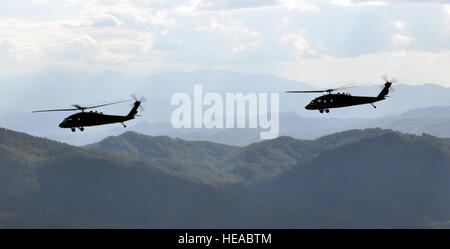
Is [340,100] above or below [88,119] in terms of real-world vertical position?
above

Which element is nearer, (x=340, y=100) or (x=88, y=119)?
(x=88, y=119)

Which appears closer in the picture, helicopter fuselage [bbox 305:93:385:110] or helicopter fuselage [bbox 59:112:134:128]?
helicopter fuselage [bbox 59:112:134:128]

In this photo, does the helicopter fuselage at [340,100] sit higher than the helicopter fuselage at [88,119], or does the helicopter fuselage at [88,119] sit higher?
the helicopter fuselage at [340,100]

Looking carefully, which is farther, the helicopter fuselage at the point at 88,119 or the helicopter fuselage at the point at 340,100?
the helicopter fuselage at the point at 340,100

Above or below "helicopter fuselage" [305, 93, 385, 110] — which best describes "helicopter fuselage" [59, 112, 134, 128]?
below
